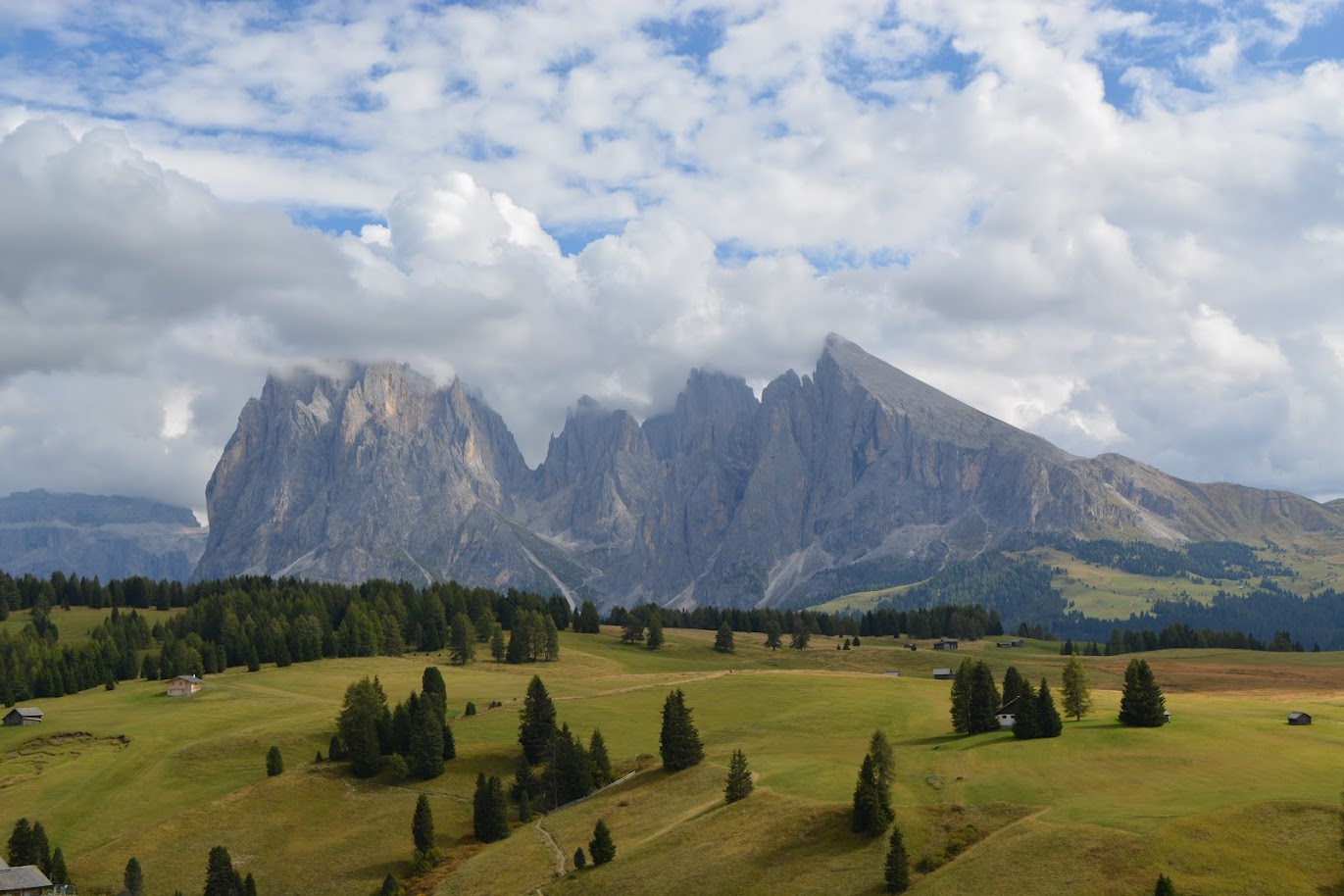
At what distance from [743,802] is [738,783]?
7.27 feet

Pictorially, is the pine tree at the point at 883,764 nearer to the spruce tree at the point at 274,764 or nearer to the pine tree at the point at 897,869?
the pine tree at the point at 897,869

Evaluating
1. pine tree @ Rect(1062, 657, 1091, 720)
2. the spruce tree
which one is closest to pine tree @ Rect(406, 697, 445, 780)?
the spruce tree

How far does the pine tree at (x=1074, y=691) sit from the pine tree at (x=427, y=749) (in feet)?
209

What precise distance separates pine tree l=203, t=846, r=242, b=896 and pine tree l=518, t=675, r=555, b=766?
32426mm

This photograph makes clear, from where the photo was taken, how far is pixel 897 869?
72.6 m

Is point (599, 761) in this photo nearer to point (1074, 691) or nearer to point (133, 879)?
point (133, 879)

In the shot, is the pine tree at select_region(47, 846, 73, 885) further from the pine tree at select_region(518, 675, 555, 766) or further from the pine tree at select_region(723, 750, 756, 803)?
the pine tree at select_region(723, 750, 756, 803)

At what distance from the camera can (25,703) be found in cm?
16475

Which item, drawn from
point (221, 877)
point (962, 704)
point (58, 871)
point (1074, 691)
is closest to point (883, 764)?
point (962, 704)

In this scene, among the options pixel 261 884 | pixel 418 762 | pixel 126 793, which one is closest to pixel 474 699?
pixel 418 762

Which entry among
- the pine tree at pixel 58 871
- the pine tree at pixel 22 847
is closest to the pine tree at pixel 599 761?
the pine tree at pixel 58 871

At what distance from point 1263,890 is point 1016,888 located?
13.1 m

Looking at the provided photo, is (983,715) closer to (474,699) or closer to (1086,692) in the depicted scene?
(1086,692)

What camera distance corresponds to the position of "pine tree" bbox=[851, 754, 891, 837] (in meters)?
81.4
